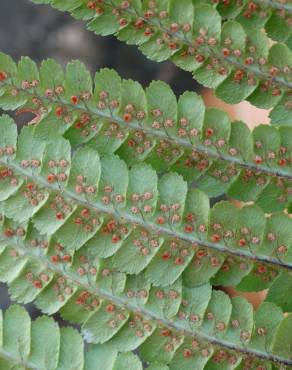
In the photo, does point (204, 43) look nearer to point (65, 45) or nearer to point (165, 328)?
point (165, 328)

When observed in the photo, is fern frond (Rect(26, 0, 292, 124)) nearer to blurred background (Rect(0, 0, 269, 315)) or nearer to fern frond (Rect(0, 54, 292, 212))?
fern frond (Rect(0, 54, 292, 212))

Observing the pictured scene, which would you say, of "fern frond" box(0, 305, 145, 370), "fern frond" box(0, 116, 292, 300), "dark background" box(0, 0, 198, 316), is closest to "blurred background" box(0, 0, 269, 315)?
"dark background" box(0, 0, 198, 316)

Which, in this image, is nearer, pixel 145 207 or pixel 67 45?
pixel 145 207

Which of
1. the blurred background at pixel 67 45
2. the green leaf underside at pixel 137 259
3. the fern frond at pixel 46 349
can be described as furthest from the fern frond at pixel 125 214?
the blurred background at pixel 67 45

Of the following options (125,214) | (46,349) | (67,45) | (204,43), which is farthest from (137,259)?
(67,45)

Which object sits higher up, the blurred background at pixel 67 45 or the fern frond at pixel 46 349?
the fern frond at pixel 46 349

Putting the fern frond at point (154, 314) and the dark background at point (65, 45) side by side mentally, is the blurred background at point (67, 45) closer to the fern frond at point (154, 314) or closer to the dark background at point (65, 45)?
the dark background at point (65, 45)
